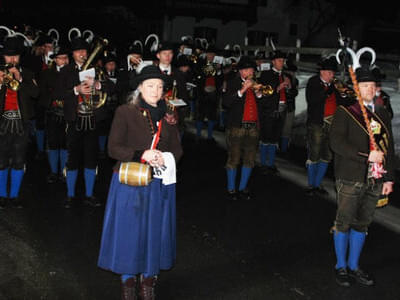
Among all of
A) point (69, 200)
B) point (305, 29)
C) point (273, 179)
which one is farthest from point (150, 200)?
point (305, 29)

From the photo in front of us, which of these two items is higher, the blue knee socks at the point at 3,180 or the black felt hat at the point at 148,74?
the black felt hat at the point at 148,74

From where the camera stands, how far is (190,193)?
8.54 m

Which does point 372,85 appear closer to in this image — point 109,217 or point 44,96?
point 109,217

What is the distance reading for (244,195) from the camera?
27.3ft

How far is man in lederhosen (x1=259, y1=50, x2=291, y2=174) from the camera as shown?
31.1 ft

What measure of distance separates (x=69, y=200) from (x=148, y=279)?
340 cm

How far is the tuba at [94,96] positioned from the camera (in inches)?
284

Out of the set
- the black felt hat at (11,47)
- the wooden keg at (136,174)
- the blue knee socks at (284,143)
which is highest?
the black felt hat at (11,47)

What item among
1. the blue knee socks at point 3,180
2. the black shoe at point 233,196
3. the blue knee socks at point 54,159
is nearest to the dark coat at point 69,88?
the blue knee socks at point 3,180

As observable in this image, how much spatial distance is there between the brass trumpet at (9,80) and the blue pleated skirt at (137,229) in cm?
315

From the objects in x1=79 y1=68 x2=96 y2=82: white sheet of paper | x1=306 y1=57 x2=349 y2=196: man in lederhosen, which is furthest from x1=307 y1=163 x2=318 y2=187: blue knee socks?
x1=79 y1=68 x2=96 y2=82: white sheet of paper

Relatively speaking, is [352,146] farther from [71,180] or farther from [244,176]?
[71,180]

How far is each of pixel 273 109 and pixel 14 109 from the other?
4.91 metres

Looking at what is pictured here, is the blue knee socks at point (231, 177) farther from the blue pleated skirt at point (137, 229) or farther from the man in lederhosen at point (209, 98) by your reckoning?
the man in lederhosen at point (209, 98)
